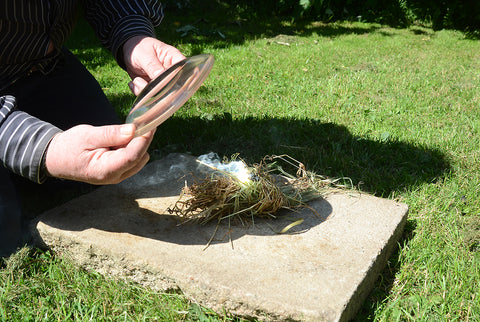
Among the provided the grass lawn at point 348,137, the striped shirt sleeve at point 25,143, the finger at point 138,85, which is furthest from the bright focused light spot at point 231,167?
the striped shirt sleeve at point 25,143

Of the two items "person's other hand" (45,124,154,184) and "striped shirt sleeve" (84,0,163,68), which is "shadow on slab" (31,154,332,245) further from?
"striped shirt sleeve" (84,0,163,68)

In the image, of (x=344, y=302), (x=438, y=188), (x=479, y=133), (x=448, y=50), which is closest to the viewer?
(x=344, y=302)

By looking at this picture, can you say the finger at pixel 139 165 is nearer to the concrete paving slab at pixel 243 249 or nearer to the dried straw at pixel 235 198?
the concrete paving slab at pixel 243 249

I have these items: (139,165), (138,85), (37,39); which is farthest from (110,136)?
(37,39)

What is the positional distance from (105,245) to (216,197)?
480 mm

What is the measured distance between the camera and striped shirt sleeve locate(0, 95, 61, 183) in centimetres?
145

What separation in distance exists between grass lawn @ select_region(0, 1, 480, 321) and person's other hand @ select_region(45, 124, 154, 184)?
1.47 feet

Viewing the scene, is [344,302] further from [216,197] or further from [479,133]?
[479,133]

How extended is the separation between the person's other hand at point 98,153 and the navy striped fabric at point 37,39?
2.6 inches

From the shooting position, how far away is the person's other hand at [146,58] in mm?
1755

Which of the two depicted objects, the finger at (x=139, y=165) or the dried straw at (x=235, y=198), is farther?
the dried straw at (x=235, y=198)

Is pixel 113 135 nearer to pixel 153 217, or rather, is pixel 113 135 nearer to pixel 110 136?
pixel 110 136

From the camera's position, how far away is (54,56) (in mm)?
2055

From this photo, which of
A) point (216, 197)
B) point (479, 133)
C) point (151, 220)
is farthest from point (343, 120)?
point (151, 220)
